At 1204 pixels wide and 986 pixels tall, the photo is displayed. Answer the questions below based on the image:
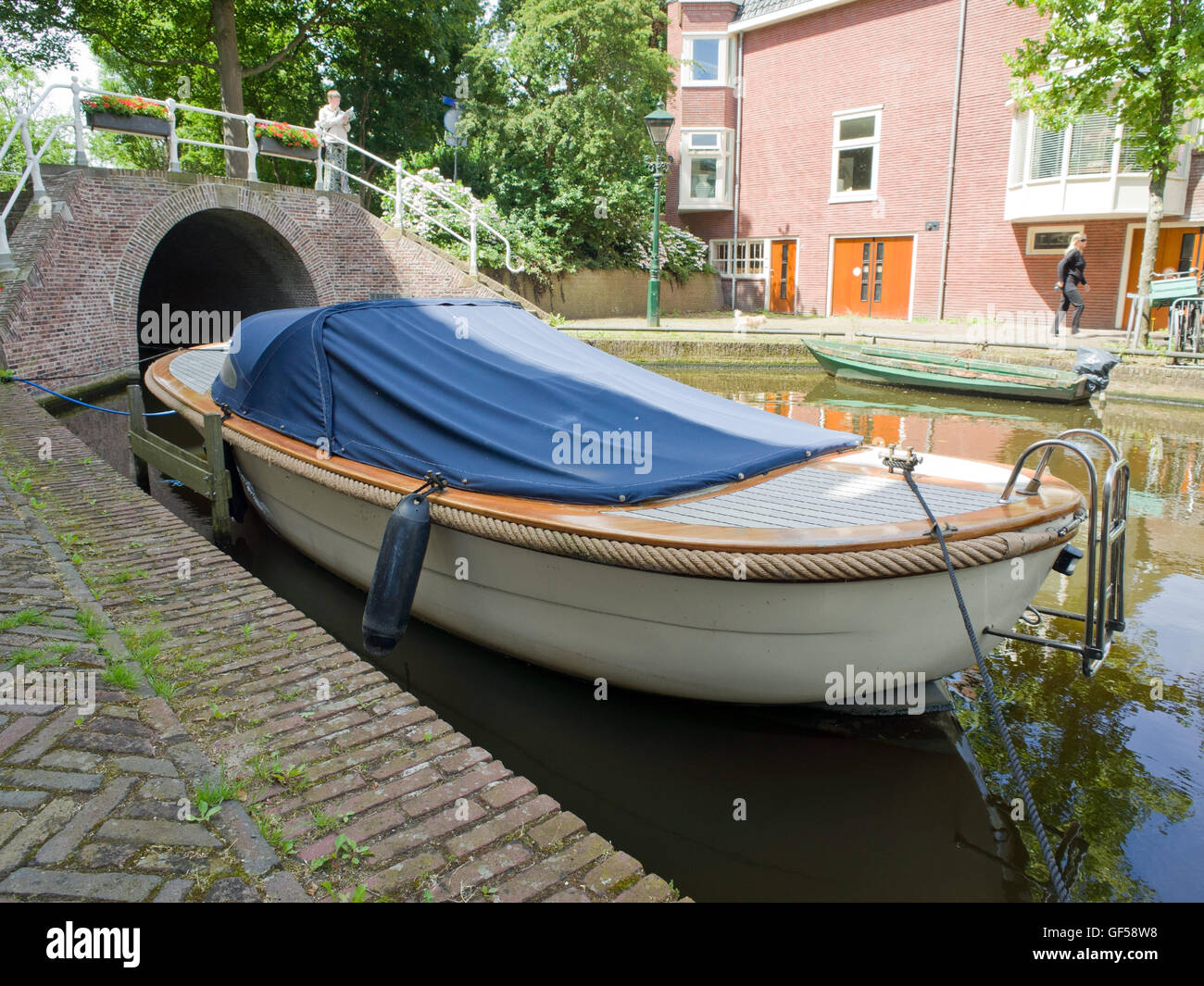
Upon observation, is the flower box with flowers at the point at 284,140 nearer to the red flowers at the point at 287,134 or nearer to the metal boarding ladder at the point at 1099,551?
the red flowers at the point at 287,134

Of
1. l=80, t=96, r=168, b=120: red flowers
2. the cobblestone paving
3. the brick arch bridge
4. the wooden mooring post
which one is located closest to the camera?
the cobblestone paving

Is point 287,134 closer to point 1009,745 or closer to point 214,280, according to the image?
point 214,280

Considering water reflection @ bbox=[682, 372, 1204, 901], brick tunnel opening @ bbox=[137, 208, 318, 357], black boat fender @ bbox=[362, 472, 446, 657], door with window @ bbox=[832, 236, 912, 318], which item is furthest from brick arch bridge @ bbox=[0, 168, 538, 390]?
water reflection @ bbox=[682, 372, 1204, 901]

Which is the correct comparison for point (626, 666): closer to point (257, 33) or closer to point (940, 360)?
point (940, 360)

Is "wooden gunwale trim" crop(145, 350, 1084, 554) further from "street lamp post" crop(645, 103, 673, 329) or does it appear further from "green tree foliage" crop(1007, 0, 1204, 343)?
"street lamp post" crop(645, 103, 673, 329)

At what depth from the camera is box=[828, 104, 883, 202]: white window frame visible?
20.9 metres

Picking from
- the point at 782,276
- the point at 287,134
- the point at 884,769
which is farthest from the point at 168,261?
the point at 884,769

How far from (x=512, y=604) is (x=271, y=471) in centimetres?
245

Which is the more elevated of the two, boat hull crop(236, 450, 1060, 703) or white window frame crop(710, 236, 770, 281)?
white window frame crop(710, 236, 770, 281)

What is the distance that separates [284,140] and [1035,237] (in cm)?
1549

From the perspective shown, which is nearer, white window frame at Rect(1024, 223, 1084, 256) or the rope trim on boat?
the rope trim on boat

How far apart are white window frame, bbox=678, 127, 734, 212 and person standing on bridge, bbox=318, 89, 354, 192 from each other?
420 inches

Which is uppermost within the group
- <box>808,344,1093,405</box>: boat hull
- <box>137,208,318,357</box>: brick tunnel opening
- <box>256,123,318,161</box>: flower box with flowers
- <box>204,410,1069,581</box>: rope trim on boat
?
<box>256,123,318,161</box>: flower box with flowers

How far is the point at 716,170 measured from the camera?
24141 millimetres
